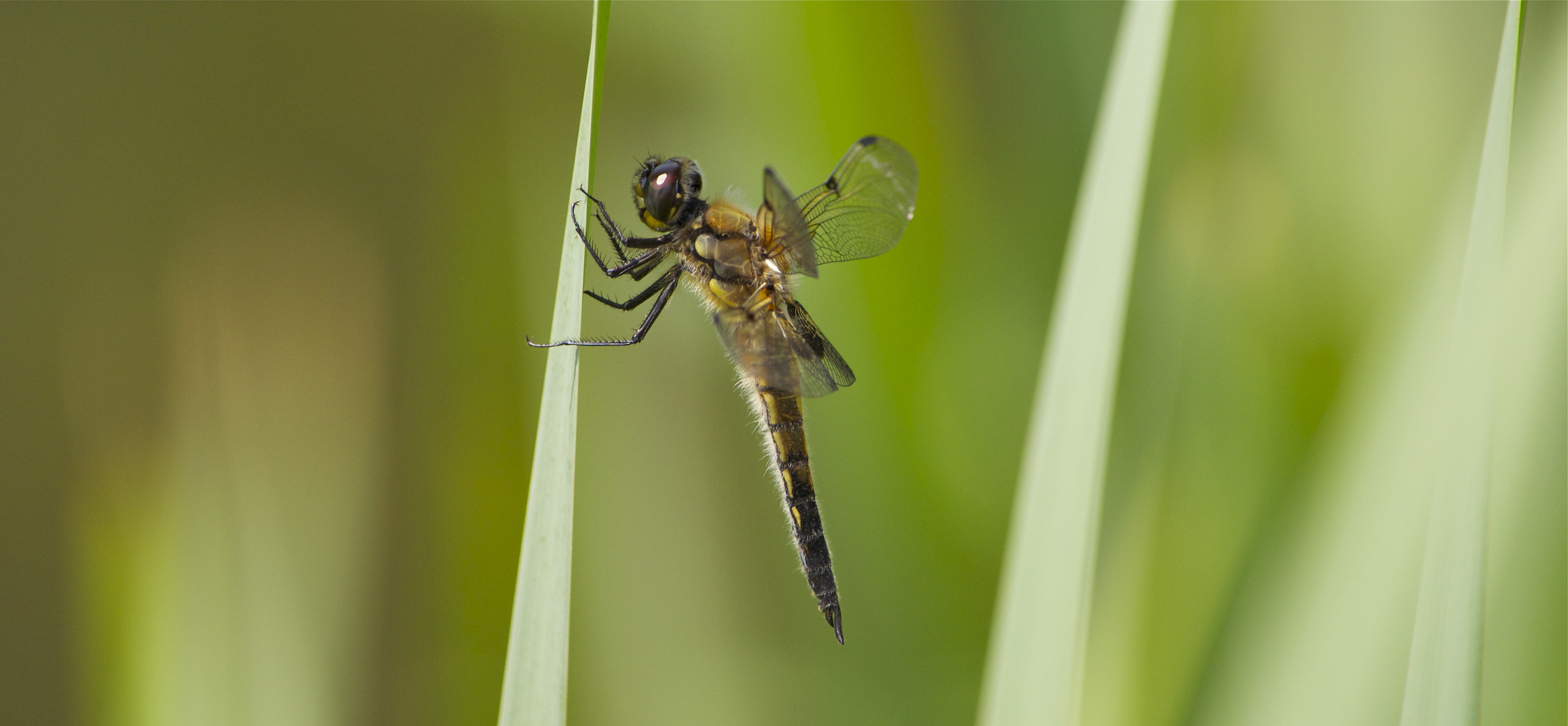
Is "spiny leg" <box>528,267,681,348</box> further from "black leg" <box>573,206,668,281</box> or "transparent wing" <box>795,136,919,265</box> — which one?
"transparent wing" <box>795,136,919,265</box>

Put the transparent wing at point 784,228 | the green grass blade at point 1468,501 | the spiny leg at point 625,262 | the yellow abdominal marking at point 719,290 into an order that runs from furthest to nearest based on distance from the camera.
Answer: the yellow abdominal marking at point 719,290
the spiny leg at point 625,262
the transparent wing at point 784,228
the green grass blade at point 1468,501

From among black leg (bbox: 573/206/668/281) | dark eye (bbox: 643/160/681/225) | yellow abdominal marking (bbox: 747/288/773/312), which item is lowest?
yellow abdominal marking (bbox: 747/288/773/312)

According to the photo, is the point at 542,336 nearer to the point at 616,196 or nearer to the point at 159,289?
the point at 616,196

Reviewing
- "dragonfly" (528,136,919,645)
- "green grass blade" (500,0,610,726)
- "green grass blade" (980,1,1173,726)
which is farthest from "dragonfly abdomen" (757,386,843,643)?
"green grass blade" (500,0,610,726)

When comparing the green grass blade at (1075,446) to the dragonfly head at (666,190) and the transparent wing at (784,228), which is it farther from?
the dragonfly head at (666,190)

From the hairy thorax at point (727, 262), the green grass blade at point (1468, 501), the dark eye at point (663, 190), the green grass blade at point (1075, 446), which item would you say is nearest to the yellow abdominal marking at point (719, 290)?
the hairy thorax at point (727, 262)

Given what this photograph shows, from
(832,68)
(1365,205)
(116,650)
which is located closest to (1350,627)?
(1365,205)

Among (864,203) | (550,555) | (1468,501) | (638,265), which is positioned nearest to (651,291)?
(638,265)
